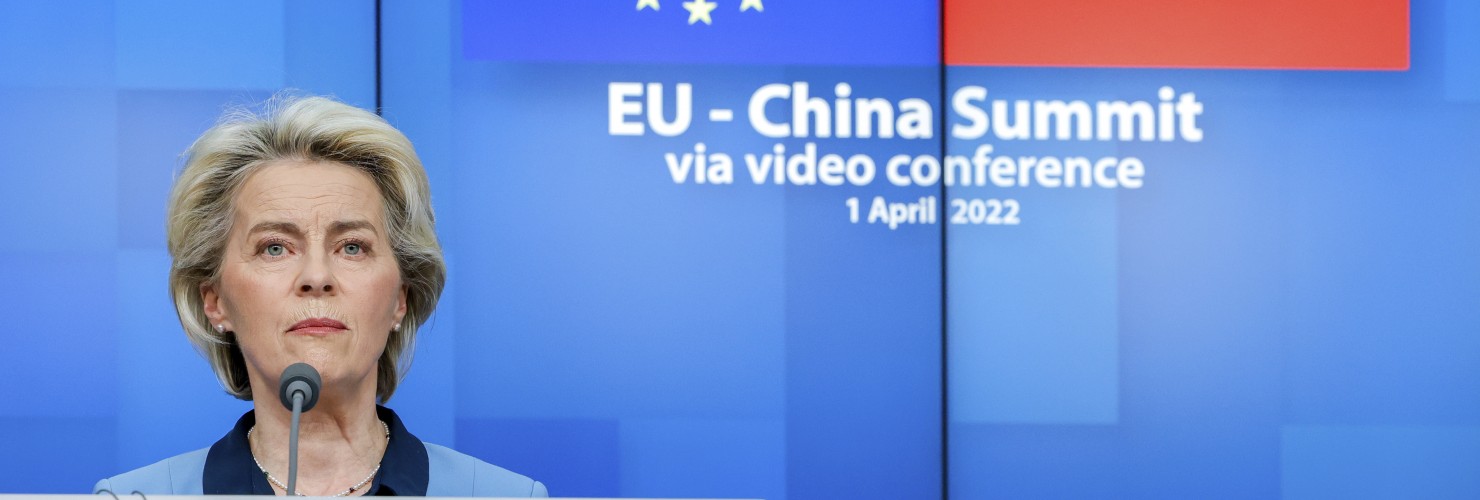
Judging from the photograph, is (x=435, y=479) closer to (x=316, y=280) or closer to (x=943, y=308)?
(x=316, y=280)

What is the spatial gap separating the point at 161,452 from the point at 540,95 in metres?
1.18

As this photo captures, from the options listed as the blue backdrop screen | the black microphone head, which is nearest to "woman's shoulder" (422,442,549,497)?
the black microphone head

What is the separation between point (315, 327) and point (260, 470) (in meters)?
0.20

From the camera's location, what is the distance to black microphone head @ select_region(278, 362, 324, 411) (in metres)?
1.12

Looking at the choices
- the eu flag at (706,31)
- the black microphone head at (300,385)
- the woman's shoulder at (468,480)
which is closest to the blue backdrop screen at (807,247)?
the eu flag at (706,31)

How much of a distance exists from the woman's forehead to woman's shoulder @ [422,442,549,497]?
30cm

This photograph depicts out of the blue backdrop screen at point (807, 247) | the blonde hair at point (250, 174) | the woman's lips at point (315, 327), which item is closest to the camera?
the woman's lips at point (315, 327)

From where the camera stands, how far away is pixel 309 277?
152 cm

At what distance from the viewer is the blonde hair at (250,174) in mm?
1610

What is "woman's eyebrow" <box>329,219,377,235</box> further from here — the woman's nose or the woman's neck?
the woman's neck

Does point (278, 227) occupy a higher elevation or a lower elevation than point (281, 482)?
higher

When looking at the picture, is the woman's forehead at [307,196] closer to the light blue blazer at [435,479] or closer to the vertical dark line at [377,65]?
the light blue blazer at [435,479]

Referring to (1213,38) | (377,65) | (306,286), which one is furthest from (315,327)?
(1213,38)

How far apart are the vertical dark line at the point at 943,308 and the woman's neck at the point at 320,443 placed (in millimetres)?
1754
